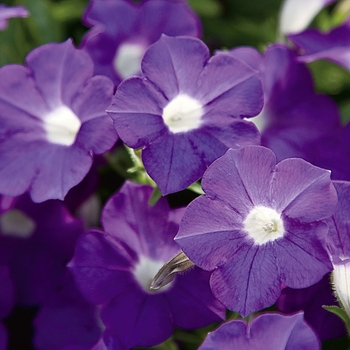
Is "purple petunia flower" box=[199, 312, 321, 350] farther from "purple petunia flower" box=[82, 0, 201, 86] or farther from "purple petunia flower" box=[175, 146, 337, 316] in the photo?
"purple petunia flower" box=[82, 0, 201, 86]

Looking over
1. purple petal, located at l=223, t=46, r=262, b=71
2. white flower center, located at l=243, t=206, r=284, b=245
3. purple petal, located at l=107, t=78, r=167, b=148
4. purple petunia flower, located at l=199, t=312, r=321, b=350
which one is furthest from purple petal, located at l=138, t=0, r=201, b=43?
purple petunia flower, located at l=199, t=312, r=321, b=350

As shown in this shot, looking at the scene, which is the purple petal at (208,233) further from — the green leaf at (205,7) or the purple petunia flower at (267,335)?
the green leaf at (205,7)

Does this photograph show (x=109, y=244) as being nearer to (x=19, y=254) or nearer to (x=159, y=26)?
(x=19, y=254)

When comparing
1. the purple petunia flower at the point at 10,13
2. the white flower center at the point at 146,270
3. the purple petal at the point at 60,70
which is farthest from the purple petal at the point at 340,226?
the purple petunia flower at the point at 10,13

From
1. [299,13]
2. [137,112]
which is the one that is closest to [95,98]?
[137,112]

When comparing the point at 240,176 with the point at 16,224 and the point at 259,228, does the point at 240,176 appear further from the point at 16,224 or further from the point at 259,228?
the point at 16,224

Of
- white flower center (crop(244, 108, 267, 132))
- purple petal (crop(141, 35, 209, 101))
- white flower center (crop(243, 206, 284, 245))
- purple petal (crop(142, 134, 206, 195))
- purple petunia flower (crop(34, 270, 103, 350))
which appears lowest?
purple petunia flower (crop(34, 270, 103, 350))

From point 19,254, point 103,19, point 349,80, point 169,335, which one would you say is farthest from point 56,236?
point 349,80
